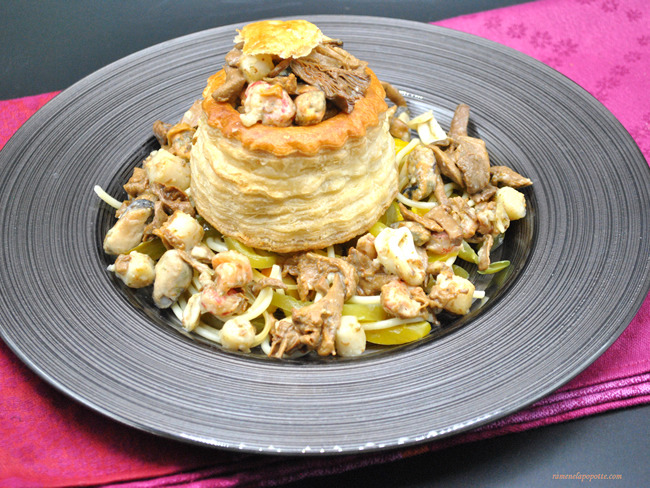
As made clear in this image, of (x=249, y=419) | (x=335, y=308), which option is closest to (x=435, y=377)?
(x=335, y=308)

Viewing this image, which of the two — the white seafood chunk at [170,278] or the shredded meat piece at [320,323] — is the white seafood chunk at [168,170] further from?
the shredded meat piece at [320,323]

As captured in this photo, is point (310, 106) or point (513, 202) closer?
point (310, 106)

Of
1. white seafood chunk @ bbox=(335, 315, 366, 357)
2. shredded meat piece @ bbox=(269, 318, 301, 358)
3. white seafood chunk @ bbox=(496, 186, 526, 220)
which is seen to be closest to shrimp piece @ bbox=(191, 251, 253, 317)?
shredded meat piece @ bbox=(269, 318, 301, 358)

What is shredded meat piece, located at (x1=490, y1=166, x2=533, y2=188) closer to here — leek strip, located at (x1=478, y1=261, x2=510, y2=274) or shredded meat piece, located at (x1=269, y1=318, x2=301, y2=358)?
leek strip, located at (x1=478, y1=261, x2=510, y2=274)

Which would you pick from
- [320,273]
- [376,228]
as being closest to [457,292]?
[376,228]

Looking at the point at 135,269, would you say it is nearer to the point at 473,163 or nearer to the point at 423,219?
the point at 423,219

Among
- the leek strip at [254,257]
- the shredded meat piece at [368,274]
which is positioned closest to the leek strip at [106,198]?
the leek strip at [254,257]

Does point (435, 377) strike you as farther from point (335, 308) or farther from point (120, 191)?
point (120, 191)
